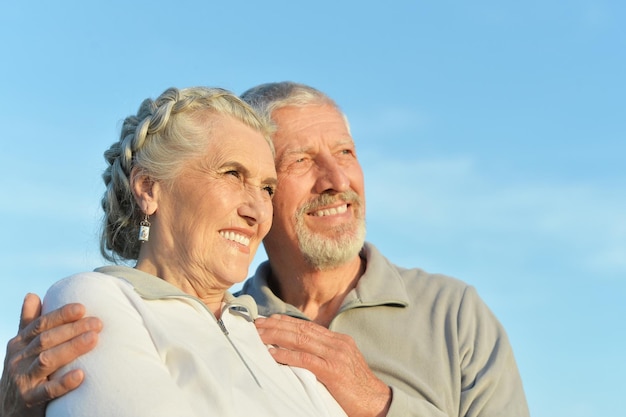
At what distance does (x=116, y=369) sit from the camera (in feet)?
8.20

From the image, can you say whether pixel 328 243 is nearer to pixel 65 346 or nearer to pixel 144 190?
pixel 144 190

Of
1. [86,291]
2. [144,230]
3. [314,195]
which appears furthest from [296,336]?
[314,195]

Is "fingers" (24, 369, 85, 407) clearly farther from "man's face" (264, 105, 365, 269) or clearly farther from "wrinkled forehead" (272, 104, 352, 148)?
"wrinkled forehead" (272, 104, 352, 148)

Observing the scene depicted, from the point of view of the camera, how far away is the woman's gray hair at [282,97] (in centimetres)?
453

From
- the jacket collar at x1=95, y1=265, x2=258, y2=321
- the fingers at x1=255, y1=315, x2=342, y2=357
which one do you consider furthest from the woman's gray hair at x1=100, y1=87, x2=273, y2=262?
the fingers at x1=255, y1=315, x2=342, y2=357

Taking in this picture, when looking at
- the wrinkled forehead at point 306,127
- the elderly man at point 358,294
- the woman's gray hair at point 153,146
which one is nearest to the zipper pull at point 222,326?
the woman's gray hair at point 153,146

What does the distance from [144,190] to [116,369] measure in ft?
2.92

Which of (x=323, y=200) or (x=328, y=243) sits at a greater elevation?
(x=323, y=200)

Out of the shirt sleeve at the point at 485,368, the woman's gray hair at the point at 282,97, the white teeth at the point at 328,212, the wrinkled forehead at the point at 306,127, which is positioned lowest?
the shirt sleeve at the point at 485,368

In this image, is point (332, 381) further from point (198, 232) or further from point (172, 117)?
point (172, 117)

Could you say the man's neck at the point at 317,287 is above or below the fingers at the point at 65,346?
above

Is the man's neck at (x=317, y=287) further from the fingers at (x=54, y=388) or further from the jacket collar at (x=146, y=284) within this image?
the fingers at (x=54, y=388)

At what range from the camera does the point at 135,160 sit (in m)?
3.27

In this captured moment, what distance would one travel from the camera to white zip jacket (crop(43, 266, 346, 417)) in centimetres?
246
